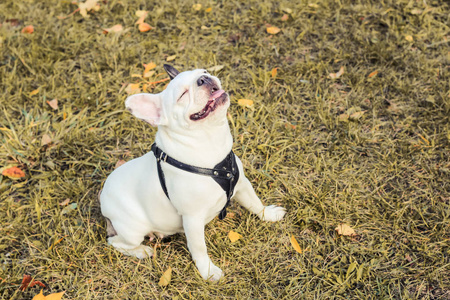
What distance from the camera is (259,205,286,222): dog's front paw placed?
3.16 m

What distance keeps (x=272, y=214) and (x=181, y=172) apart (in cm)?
105

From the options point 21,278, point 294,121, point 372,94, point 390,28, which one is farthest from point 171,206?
point 390,28

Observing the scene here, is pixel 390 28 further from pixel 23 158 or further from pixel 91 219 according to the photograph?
pixel 23 158

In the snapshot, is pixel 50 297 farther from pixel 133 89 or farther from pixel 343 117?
pixel 343 117

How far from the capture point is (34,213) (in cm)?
340

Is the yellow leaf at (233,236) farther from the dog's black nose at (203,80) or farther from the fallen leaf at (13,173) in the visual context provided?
the fallen leaf at (13,173)

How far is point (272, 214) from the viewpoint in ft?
10.4

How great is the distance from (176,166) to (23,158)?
2.03 metres

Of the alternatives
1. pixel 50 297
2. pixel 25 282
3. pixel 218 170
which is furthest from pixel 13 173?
pixel 218 170

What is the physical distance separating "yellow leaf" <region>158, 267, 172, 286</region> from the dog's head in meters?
1.13

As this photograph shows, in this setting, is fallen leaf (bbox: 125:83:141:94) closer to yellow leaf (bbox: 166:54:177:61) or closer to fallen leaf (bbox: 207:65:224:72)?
yellow leaf (bbox: 166:54:177:61)

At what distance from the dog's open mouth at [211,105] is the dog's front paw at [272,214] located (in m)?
1.15

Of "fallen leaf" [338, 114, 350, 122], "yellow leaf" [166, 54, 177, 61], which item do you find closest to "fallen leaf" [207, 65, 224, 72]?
"yellow leaf" [166, 54, 177, 61]

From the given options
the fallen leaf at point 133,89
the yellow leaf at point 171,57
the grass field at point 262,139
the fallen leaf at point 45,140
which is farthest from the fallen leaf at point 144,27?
the fallen leaf at point 45,140
